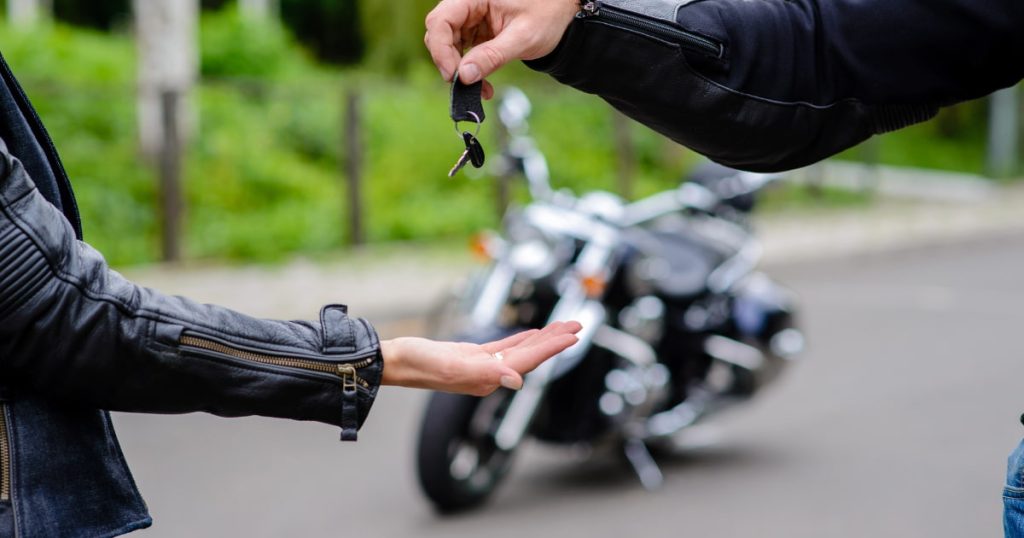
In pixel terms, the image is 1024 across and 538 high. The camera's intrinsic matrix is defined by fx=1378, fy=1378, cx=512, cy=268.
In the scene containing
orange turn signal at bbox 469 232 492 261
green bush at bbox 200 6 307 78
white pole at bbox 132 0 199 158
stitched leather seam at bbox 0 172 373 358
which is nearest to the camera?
stitched leather seam at bbox 0 172 373 358

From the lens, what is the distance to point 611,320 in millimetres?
5211

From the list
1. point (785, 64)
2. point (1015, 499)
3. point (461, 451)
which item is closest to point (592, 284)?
point (461, 451)

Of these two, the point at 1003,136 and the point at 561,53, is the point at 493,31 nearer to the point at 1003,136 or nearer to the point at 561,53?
the point at 561,53

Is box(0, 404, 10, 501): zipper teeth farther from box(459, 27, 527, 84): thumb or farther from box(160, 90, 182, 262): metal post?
box(160, 90, 182, 262): metal post

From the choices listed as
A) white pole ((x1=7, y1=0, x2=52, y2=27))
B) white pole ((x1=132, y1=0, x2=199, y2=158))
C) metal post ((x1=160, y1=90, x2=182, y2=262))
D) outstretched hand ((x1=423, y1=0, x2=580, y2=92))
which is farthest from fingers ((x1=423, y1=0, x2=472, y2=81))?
white pole ((x1=7, y1=0, x2=52, y2=27))

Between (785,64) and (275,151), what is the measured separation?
12.2 m

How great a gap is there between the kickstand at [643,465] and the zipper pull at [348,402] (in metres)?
3.75

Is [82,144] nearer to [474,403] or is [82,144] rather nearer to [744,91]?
[474,403]

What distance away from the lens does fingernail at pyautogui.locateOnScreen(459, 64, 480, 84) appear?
175cm

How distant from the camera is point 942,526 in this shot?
486 cm

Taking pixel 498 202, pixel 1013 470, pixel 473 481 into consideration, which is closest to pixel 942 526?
pixel 473 481

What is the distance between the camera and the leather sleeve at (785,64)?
6.22 ft

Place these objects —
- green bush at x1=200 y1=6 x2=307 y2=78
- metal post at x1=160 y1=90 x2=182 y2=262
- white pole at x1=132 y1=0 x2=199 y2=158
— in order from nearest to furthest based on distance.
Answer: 1. metal post at x1=160 y1=90 x2=182 y2=262
2. white pole at x1=132 y1=0 x2=199 y2=158
3. green bush at x1=200 y1=6 x2=307 y2=78

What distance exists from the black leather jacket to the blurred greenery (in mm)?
9275
